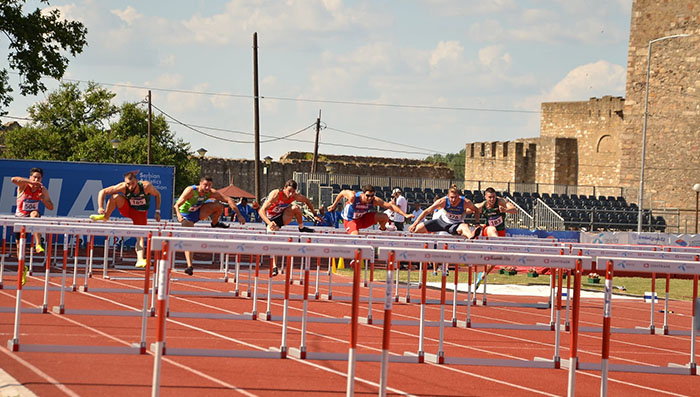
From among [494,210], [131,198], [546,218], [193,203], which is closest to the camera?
[131,198]

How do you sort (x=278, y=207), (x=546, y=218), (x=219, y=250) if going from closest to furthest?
(x=219, y=250) < (x=278, y=207) < (x=546, y=218)

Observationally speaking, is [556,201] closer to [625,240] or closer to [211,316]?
[625,240]

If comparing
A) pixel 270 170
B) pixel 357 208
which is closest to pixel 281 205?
pixel 357 208

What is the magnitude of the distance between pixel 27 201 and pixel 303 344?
39.6 ft

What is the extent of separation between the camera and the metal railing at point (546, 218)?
4228 cm

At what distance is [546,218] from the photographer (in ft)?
141

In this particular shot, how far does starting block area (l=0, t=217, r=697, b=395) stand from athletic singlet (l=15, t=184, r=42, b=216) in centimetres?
410

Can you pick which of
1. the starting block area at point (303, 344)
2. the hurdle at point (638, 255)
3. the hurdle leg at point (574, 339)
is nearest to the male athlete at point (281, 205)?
the starting block area at point (303, 344)

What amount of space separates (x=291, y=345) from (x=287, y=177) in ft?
178

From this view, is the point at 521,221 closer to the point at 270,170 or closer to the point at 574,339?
the point at 270,170

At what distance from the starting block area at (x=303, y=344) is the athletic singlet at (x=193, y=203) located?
6.27ft

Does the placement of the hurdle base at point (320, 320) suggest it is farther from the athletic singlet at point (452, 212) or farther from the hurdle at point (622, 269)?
the athletic singlet at point (452, 212)

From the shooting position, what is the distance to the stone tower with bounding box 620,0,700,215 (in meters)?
50.7

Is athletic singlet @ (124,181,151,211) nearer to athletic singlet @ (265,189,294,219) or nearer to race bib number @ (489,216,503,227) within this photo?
athletic singlet @ (265,189,294,219)
